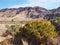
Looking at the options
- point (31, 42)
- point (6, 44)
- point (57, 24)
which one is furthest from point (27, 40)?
point (57, 24)

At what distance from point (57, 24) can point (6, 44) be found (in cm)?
1200

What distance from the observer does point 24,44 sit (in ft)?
85.4

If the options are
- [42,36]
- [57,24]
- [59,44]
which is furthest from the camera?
[57,24]

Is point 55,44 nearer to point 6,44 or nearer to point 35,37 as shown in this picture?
point 35,37

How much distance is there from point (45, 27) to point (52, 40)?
11.5 ft

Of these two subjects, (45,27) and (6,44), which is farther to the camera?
(45,27)

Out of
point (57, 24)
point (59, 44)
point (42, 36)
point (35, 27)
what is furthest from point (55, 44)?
point (57, 24)

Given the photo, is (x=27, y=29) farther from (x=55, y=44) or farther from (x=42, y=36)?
(x=55, y=44)

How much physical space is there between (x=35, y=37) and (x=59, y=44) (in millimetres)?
3148

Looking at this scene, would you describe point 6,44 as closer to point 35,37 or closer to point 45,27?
point 35,37

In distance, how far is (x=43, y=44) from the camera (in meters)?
26.0

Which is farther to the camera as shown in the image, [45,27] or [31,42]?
[45,27]

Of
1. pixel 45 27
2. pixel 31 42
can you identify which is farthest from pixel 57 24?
pixel 31 42

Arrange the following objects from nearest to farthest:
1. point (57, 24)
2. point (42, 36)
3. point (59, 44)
→ point (59, 44), point (42, 36), point (57, 24)
